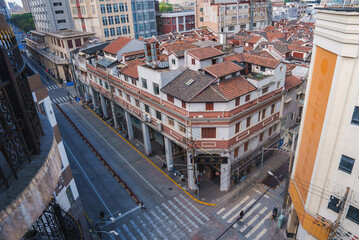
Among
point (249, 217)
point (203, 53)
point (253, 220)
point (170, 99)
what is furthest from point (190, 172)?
point (203, 53)

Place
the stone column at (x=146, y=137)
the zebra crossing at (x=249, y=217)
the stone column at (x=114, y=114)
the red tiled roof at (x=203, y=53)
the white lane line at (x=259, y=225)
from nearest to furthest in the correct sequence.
Result: the white lane line at (x=259, y=225) < the zebra crossing at (x=249, y=217) < the red tiled roof at (x=203, y=53) < the stone column at (x=146, y=137) < the stone column at (x=114, y=114)

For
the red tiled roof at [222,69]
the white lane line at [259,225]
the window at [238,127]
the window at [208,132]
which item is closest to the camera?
the white lane line at [259,225]

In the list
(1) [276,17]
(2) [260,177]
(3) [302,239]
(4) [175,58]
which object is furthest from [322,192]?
(1) [276,17]

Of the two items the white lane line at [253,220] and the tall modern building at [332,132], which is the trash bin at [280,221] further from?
the tall modern building at [332,132]

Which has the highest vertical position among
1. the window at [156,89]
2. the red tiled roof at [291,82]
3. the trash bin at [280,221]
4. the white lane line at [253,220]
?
the window at [156,89]

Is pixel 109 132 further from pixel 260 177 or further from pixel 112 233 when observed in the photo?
pixel 260 177

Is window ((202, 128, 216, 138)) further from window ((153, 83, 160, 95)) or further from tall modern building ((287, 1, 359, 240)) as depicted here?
tall modern building ((287, 1, 359, 240))

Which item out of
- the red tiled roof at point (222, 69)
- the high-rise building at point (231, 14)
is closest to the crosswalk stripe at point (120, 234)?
the red tiled roof at point (222, 69)

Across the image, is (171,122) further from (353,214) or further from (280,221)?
(353,214)

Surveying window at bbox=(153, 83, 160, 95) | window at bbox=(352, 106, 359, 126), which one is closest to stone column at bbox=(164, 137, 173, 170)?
window at bbox=(153, 83, 160, 95)

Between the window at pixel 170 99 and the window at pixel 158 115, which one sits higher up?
the window at pixel 170 99
